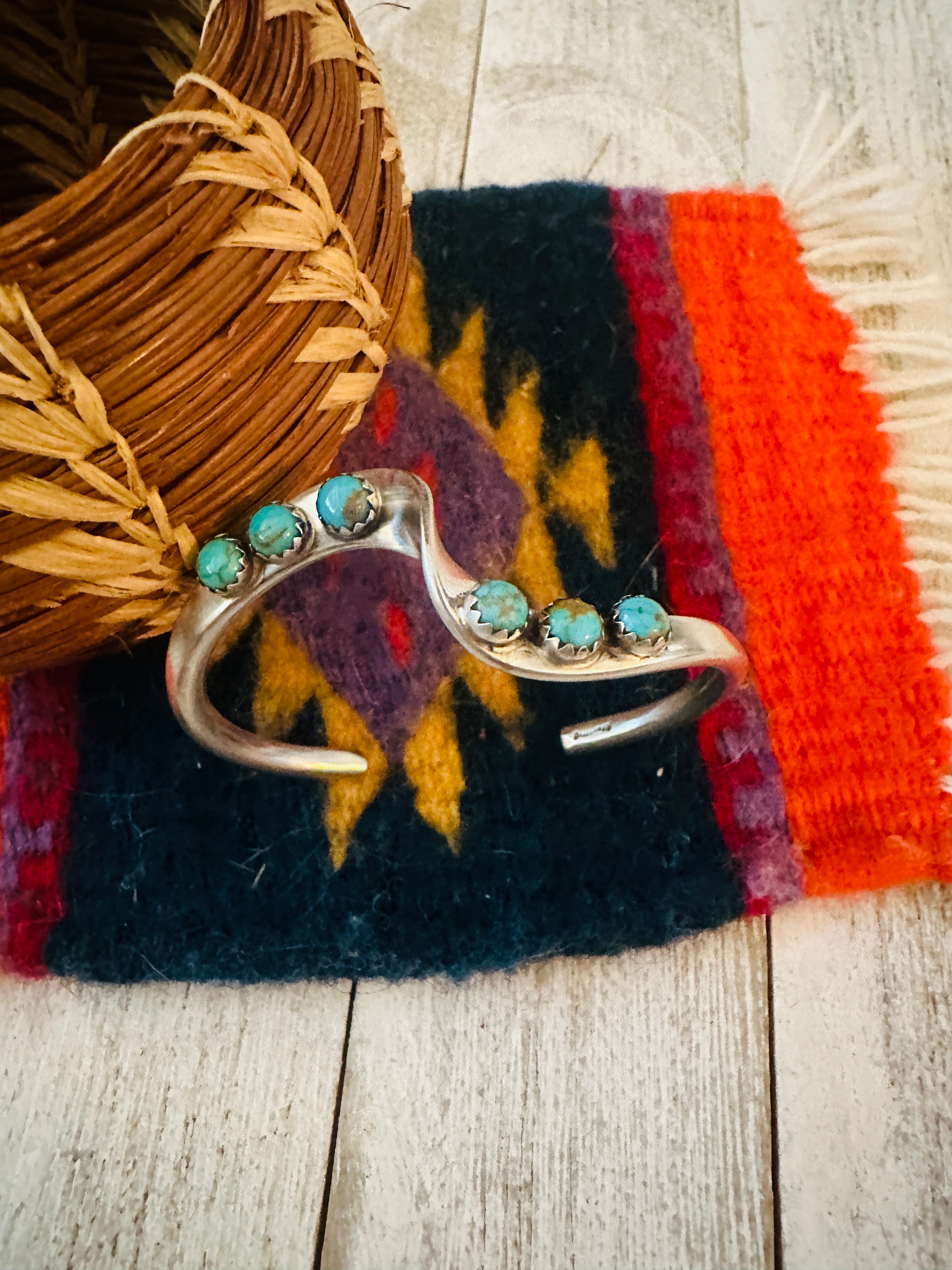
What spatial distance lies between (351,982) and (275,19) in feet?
0.92

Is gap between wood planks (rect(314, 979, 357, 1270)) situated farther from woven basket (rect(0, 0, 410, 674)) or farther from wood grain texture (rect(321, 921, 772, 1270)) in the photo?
woven basket (rect(0, 0, 410, 674))

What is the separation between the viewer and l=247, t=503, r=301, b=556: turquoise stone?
241mm

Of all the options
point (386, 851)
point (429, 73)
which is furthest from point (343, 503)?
point (429, 73)

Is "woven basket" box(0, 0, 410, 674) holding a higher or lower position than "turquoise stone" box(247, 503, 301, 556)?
higher

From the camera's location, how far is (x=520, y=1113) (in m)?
0.30

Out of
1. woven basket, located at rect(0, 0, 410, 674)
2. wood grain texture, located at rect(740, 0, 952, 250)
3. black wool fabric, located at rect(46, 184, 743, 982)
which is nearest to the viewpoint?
woven basket, located at rect(0, 0, 410, 674)

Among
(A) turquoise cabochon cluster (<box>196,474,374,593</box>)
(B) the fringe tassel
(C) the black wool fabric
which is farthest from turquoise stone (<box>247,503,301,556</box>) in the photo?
(B) the fringe tassel

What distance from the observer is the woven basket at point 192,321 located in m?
0.20

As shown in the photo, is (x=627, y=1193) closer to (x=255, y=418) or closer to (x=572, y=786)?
(x=572, y=786)

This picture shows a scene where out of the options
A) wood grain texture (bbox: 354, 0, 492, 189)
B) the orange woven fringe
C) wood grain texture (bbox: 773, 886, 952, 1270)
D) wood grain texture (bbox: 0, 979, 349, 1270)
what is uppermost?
wood grain texture (bbox: 354, 0, 492, 189)

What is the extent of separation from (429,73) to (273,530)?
357 mm

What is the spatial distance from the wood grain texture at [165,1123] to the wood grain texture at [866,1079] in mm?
148

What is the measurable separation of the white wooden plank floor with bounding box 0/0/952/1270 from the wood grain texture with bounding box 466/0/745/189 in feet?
1.16

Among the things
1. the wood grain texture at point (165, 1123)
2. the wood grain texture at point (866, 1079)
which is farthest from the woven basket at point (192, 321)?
the wood grain texture at point (866, 1079)
